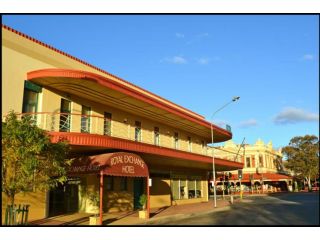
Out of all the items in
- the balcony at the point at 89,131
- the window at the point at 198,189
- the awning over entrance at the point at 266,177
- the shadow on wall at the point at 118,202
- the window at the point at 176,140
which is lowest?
the shadow on wall at the point at 118,202

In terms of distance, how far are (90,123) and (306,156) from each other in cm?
4009

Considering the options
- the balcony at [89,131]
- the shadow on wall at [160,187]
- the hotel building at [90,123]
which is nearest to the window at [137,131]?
the hotel building at [90,123]

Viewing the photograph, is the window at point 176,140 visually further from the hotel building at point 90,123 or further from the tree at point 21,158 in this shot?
the tree at point 21,158

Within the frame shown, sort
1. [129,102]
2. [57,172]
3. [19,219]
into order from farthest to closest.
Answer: [129,102] → [19,219] → [57,172]

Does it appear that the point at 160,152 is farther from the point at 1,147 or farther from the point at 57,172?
the point at 1,147

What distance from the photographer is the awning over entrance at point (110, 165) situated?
54.2ft

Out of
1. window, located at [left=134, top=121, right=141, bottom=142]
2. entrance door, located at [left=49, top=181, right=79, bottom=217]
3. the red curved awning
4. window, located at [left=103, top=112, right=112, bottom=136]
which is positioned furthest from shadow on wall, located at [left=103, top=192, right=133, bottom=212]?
the red curved awning

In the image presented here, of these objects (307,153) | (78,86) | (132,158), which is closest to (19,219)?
(132,158)

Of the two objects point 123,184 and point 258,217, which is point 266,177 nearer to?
point 123,184

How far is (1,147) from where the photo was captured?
40.7 feet

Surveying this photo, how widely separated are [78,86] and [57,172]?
248 inches

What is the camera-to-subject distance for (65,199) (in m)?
20.6

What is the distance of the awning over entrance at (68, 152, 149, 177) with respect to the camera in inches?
650

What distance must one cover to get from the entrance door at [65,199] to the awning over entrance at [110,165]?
300 centimetres
